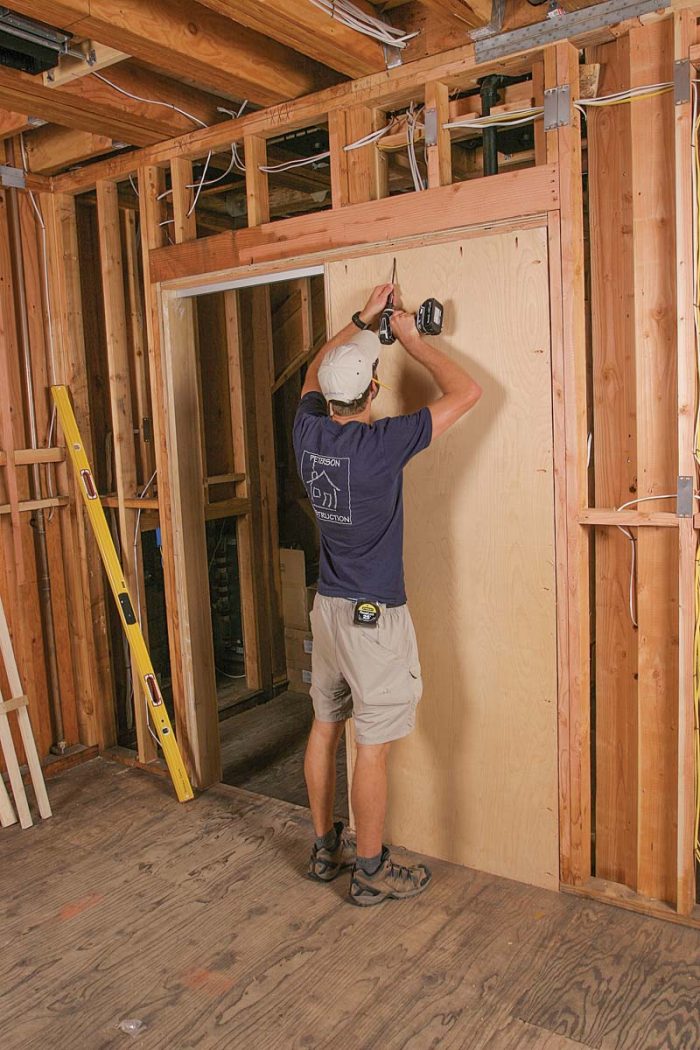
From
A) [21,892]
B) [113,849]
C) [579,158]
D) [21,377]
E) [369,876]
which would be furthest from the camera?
[21,377]

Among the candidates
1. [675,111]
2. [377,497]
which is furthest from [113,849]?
[675,111]

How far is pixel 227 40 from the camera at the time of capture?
281 cm

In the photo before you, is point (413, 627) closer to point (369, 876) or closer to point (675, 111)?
point (369, 876)

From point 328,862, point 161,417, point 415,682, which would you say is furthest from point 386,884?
point 161,417

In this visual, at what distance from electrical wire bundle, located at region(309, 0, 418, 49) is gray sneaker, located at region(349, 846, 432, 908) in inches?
104

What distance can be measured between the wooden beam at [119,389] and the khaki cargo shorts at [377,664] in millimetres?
1472

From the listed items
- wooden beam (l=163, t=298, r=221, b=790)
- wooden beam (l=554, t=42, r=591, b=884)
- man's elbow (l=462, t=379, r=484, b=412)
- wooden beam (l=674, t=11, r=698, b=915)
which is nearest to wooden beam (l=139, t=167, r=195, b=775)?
wooden beam (l=163, t=298, r=221, b=790)

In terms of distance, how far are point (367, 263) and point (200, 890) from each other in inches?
88.2

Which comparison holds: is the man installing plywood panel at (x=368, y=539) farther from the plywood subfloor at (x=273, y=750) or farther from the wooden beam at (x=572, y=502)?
the plywood subfloor at (x=273, y=750)

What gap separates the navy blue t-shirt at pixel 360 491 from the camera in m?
2.56

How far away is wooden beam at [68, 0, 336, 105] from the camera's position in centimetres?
253

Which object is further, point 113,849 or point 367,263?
point 113,849

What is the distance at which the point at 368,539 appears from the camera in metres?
2.69

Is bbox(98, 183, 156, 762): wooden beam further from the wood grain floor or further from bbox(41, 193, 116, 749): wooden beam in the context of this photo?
the wood grain floor
